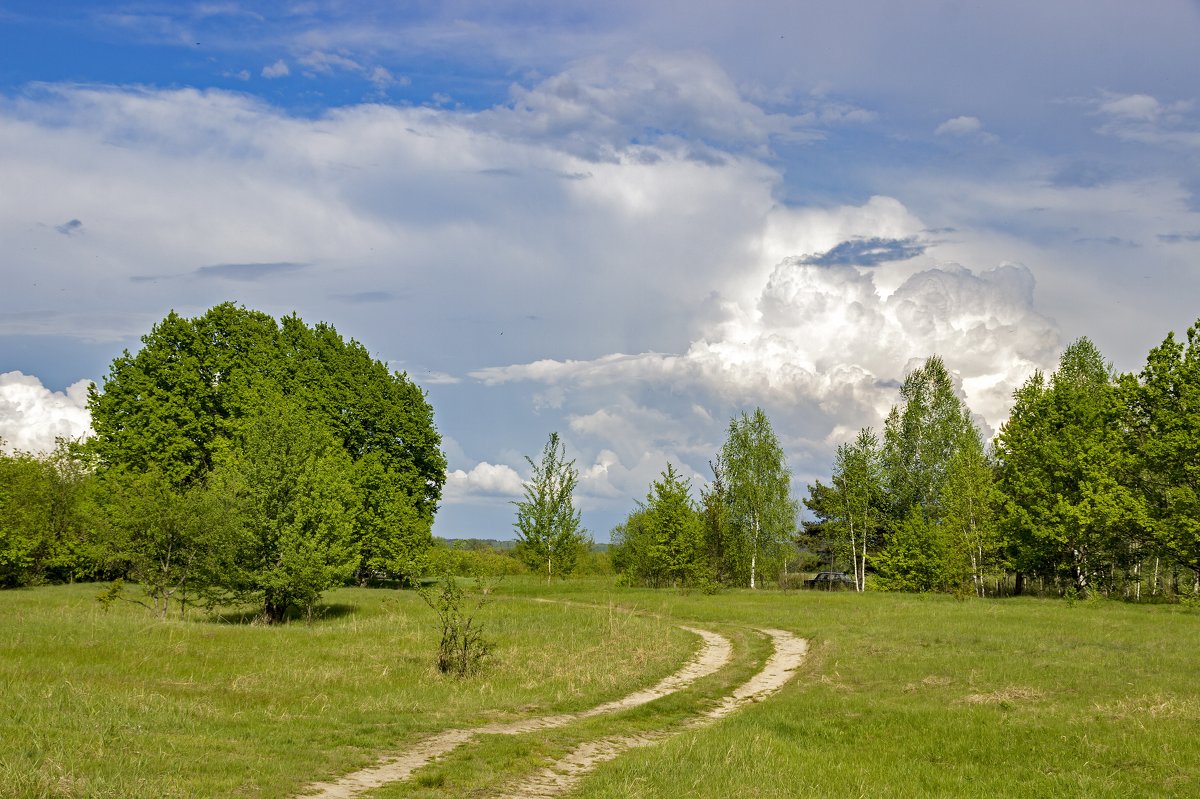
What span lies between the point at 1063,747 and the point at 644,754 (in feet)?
26.5

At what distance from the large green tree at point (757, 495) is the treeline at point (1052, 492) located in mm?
5051

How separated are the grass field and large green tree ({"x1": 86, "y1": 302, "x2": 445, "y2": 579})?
1992 cm

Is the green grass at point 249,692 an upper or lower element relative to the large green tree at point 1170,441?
lower

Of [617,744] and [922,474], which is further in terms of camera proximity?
[922,474]

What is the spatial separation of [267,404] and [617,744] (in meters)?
43.2

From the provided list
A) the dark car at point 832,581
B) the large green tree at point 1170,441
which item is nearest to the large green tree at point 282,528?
the large green tree at point 1170,441

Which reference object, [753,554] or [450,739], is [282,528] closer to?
[450,739]

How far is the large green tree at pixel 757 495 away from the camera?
77.7 meters

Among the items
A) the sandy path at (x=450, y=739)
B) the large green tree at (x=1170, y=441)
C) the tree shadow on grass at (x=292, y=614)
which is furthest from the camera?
the large green tree at (x=1170, y=441)

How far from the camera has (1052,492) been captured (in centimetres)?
5656

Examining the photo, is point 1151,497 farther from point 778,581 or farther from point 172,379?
point 172,379

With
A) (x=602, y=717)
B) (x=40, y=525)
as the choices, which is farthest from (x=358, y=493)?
(x=602, y=717)

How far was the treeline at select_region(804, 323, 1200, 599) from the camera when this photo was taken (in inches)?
1980

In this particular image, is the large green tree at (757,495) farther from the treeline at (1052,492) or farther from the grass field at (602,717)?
the grass field at (602,717)
